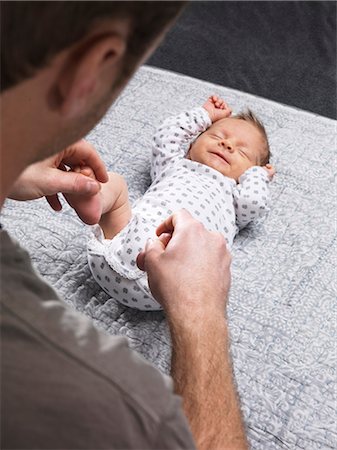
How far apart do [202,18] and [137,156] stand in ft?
3.46

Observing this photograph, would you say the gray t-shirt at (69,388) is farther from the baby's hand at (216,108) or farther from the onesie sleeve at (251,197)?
the baby's hand at (216,108)

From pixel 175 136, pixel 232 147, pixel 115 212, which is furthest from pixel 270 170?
pixel 115 212

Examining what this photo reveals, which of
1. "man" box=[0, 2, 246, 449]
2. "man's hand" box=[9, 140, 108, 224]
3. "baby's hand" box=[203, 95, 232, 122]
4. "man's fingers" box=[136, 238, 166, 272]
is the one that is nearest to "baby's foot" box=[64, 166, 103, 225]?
"man's hand" box=[9, 140, 108, 224]

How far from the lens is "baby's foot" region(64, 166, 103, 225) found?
1118 mm

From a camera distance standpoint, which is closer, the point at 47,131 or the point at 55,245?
the point at 47,131

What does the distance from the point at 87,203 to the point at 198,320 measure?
29cm

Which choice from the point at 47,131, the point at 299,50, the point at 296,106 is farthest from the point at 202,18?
the point at 47,131

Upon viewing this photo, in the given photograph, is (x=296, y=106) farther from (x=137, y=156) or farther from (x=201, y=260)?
(x=201, y=260)

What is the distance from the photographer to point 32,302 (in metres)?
0.60

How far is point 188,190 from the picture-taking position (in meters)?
1.45

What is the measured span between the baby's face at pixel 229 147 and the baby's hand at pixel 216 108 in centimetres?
7

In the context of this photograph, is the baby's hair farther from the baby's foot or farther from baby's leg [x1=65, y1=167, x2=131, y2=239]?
the baby's foot

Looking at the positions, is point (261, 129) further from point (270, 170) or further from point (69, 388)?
point (69, 388)

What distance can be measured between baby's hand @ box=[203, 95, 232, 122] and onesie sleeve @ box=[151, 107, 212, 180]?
0.07 ft
